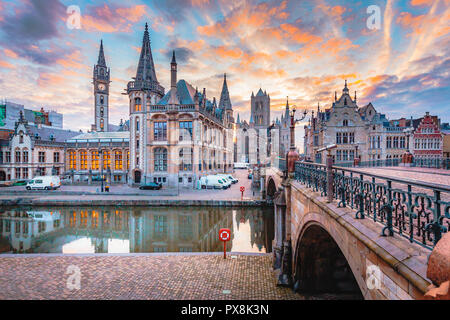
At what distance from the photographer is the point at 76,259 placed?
12.1 meters

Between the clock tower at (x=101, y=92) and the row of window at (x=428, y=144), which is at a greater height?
the clock tower at (x=101, y=92)

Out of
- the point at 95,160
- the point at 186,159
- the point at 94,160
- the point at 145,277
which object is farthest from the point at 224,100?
the point at 145,277

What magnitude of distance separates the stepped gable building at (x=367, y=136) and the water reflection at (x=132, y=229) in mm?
18644

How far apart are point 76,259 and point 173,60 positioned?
30466mm

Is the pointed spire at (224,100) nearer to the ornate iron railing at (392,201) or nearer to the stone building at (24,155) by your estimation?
the stone building at (24,155)

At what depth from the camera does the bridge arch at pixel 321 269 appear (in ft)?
30.4

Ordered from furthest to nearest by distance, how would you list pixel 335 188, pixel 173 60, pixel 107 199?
pixel 173 60 → pixel 107 199 → pixel 335 188

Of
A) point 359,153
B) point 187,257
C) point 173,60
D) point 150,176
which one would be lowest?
point 187,257

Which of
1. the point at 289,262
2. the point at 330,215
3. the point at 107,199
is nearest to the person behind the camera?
the point at 330,215

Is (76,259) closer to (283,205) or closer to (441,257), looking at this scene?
(283,205)

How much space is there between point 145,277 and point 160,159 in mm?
28684

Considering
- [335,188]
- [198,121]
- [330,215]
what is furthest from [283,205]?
[198,121]

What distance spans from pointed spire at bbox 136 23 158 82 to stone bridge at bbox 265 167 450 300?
35.1 m

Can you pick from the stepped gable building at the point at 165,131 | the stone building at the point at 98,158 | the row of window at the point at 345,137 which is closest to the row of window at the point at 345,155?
the row of window at the point at 345,137
